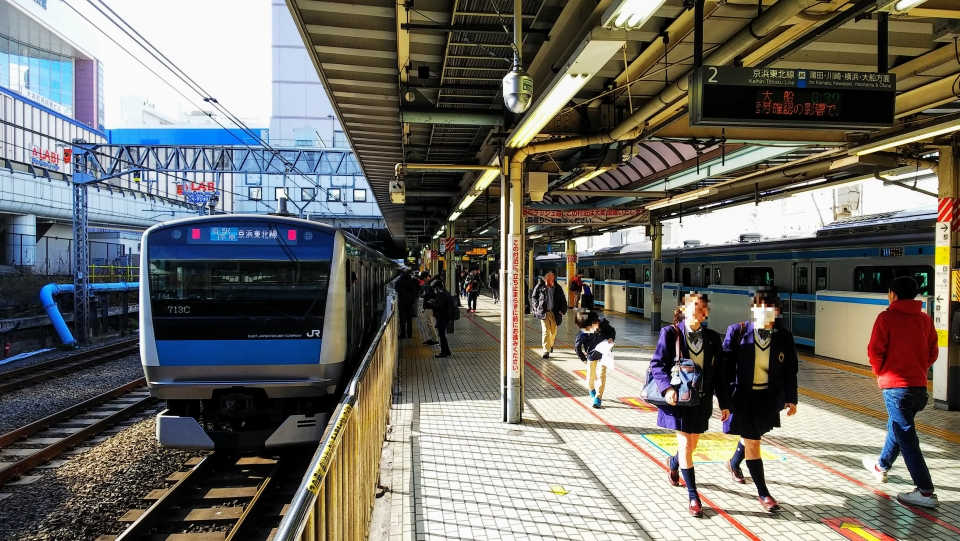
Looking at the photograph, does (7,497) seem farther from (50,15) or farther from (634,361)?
(50,15)

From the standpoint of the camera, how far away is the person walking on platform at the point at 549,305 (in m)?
10.7

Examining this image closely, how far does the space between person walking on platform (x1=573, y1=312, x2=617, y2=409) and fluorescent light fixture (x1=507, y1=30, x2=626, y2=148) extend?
289cm

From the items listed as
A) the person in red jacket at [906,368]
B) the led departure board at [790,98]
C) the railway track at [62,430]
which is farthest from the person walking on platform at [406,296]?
the person in red jacket at [906,368]

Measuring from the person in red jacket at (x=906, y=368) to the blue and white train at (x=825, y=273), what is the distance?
3.77 meters

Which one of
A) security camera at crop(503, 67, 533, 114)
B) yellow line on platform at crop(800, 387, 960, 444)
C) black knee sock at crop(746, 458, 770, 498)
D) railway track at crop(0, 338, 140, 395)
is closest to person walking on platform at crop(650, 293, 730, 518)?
black knee sock at crop(746, 458, 770, 498)

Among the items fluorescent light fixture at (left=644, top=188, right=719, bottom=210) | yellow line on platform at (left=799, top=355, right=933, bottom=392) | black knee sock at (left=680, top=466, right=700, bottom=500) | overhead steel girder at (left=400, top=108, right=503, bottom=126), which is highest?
overhead steel girder at (left=400, top=108, right=503, bottom=126)

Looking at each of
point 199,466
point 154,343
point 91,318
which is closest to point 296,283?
point 154,343

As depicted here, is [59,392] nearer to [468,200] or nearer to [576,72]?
[468,200]

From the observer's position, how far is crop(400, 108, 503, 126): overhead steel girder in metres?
6.32

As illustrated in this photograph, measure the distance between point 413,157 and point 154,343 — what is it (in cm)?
495

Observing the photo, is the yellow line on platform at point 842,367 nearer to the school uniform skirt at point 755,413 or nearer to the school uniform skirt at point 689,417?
the school uniform skirt at point 755,413

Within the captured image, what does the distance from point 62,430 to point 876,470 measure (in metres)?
9.18

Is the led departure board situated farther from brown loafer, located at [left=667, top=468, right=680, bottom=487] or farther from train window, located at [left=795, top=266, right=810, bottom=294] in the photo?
train window, located at [left=795, top=266, right=810, bottom=294]

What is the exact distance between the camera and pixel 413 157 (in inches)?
372
